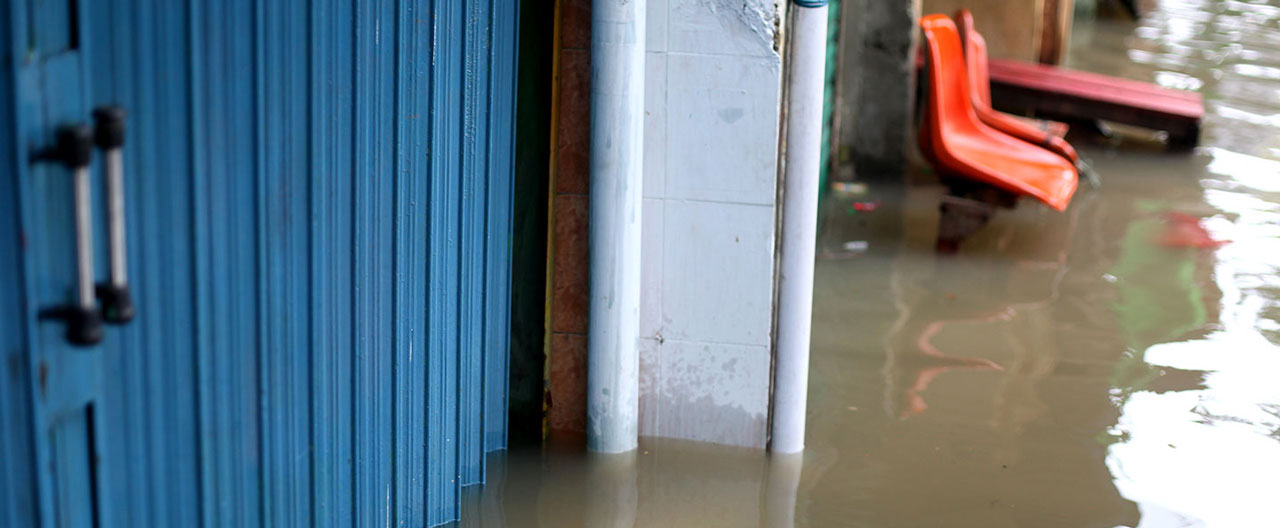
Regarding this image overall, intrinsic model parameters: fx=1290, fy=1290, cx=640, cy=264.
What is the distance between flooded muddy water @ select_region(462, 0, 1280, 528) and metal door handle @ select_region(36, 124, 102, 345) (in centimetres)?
166

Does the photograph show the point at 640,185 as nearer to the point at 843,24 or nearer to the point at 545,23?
the point at 545,23

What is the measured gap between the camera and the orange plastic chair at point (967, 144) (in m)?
6.68

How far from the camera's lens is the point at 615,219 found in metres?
3.99

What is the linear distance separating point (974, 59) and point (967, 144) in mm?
817

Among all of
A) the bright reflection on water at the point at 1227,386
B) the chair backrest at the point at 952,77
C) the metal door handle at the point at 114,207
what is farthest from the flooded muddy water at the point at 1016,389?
the metal door handle at the point at 114,207

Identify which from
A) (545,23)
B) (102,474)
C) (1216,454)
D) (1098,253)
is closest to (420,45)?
(545,23)

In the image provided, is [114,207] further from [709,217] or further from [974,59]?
[974,59]

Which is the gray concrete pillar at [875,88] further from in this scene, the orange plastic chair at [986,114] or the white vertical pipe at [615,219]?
the white vertical pipe at [615,219]

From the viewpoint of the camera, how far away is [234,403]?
2.86 m

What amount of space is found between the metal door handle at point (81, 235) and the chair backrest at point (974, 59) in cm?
587

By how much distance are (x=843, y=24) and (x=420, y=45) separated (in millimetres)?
4996

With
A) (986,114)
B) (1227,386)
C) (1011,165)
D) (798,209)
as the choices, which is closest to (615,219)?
(798,209)

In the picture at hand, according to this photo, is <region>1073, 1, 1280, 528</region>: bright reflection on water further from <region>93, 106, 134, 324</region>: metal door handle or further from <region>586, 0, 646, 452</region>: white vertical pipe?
<region>93, 106, 134, 324</region>: metal door handle

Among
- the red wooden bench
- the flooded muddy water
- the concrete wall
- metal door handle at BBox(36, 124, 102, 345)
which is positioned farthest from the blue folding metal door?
the red wooden bench
